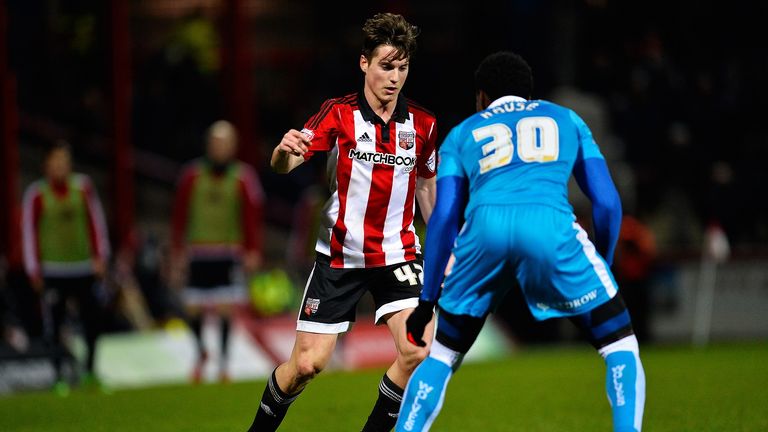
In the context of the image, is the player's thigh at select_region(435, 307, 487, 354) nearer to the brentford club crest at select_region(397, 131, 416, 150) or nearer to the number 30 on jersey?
the number 30 on jersey

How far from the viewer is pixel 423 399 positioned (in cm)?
509

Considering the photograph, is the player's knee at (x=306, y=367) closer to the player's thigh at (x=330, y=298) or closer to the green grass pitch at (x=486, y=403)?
the player's thigh at (x=330, y=298)

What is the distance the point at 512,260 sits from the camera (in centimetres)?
506

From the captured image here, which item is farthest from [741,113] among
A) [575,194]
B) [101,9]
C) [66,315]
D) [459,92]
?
[66,315]

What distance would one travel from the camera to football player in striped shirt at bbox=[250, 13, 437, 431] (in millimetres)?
6121

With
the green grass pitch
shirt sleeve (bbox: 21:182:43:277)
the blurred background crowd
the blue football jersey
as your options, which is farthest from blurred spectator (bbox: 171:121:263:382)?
the blue football jersey

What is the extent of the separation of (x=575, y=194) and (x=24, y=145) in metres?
7.36

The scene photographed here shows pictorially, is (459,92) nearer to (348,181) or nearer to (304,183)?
(304,183)

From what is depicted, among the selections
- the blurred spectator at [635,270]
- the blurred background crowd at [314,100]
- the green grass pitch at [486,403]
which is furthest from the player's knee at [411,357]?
the blurred spectator at [635,270]

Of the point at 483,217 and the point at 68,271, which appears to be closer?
the point at 483,217

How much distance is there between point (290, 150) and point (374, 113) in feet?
2.16

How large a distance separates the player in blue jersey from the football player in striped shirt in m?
0.94

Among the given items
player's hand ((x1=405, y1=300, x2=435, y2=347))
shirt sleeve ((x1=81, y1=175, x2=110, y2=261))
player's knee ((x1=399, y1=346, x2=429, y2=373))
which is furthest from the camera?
shirt sleeve ((x1=81, y1=175, x2=110, y2=261))

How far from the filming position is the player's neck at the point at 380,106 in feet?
20.4
